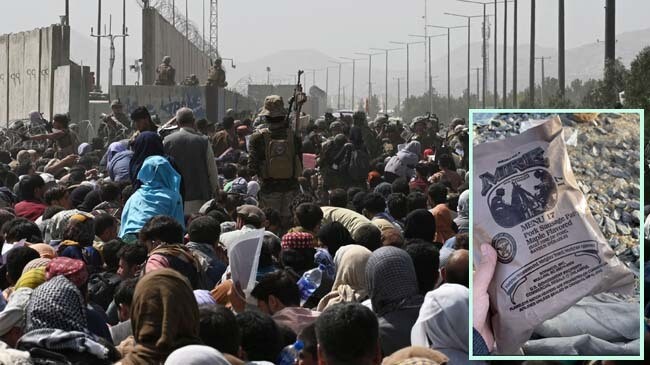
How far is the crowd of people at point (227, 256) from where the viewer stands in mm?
5688

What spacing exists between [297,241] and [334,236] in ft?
1.58

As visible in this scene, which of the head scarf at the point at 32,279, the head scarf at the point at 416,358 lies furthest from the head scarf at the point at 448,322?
the head scarf at the point at 32,279

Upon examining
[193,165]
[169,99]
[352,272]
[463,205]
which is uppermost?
[169,99]

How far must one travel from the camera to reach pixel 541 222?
4789 millimetres

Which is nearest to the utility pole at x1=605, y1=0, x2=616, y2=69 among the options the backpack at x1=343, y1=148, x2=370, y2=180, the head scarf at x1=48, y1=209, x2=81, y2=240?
the backpack at x1=343, y1=148, x2=370, y2=180

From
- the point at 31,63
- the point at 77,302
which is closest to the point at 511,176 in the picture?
the point at 77,302

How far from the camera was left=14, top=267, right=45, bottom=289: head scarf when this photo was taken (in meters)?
7.59

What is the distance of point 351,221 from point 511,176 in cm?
625

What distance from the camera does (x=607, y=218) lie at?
4.83 metres

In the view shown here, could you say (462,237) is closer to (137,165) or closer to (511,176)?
(137,165)

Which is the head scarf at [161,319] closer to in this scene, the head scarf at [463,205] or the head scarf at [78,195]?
the head scarf at [463,205]

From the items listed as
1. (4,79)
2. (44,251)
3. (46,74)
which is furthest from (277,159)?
(4,79)

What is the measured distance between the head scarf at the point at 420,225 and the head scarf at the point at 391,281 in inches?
125

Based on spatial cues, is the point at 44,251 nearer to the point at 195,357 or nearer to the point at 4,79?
the point at 195,357
